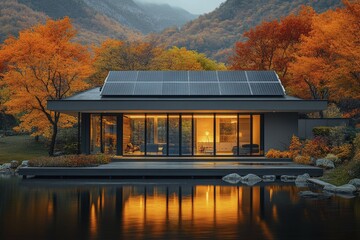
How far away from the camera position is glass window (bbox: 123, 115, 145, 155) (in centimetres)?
3083

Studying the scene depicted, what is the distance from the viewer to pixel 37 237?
11.0 metres

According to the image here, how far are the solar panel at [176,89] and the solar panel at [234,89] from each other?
2.05m

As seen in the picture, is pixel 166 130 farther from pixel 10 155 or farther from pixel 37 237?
pixel 37 237

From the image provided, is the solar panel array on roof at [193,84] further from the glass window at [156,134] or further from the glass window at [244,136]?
the glass window at [244,136]

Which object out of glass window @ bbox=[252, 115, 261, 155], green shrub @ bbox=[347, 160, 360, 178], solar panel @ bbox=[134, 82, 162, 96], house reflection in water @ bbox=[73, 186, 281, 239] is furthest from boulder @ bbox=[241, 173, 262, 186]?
solar panel @ bbox=[134, 82, 162, 96]

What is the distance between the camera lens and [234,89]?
31.0m

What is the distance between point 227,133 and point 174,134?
9.89 feet

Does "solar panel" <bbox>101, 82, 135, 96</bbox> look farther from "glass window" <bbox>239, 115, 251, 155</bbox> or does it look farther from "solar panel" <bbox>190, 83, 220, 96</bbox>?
"glass window" <bbox>239, 115, 251, 155</bbox>

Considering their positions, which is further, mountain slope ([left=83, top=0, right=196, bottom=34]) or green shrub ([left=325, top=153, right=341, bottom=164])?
mountain slope ([left=83, top=0, right=196, bottom=34])

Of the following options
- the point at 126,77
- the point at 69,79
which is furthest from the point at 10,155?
the point at 126,77

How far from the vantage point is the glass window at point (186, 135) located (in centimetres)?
3088

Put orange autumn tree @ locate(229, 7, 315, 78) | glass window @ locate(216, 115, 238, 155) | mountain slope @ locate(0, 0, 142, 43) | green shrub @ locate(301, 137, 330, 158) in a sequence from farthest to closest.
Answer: mountain slope @ locate(0, 0, 142, 43), orange autumn tree @ locate(229, 7, 315, 78), glass window @ locate(216, 115, 238, 155), green shrub @ locate(301, 137, 330, 158)

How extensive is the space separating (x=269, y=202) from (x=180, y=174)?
28.0 feet

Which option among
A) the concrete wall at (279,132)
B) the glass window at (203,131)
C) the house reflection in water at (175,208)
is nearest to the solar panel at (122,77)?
the glass window at (203,131)
